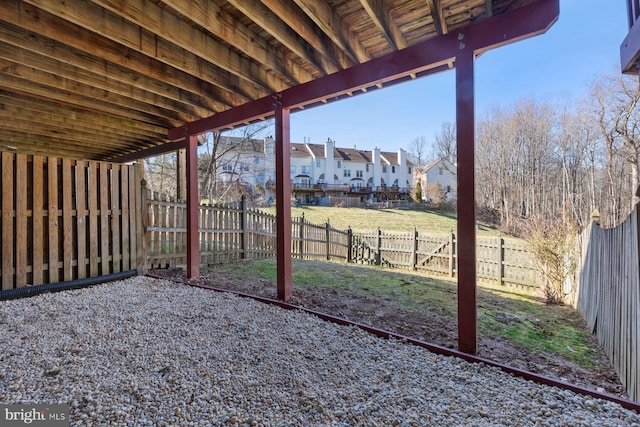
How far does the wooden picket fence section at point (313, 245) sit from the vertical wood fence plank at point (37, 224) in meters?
1.58

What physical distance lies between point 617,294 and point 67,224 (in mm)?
6431

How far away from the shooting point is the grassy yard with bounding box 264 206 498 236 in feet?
61.4

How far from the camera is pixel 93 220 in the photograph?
4453 millimetres

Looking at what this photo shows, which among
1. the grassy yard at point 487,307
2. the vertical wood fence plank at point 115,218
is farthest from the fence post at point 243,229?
the vertical wood fence plank at point 115,218

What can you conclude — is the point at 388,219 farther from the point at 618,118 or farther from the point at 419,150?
the point at 419,150

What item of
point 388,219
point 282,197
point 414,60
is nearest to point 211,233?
point 282,197

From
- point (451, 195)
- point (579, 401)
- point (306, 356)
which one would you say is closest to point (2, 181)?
point (306, 356)

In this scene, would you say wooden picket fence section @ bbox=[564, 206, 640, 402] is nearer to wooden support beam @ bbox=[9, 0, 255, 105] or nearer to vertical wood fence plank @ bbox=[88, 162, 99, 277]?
wooden support beam @ bbox=[9, 0, 255, 105]

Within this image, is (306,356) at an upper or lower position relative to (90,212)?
lower

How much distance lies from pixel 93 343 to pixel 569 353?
14.3 feet

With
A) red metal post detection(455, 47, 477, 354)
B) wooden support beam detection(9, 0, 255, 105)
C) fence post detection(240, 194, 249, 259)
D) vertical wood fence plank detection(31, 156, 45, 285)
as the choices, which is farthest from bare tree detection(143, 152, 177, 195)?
red metal post detection(455, 47, 477, 354)

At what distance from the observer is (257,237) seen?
780 centimetres

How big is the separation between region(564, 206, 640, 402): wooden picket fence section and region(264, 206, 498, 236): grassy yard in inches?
531

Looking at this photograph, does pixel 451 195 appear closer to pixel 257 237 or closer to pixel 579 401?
pixel 257 237
